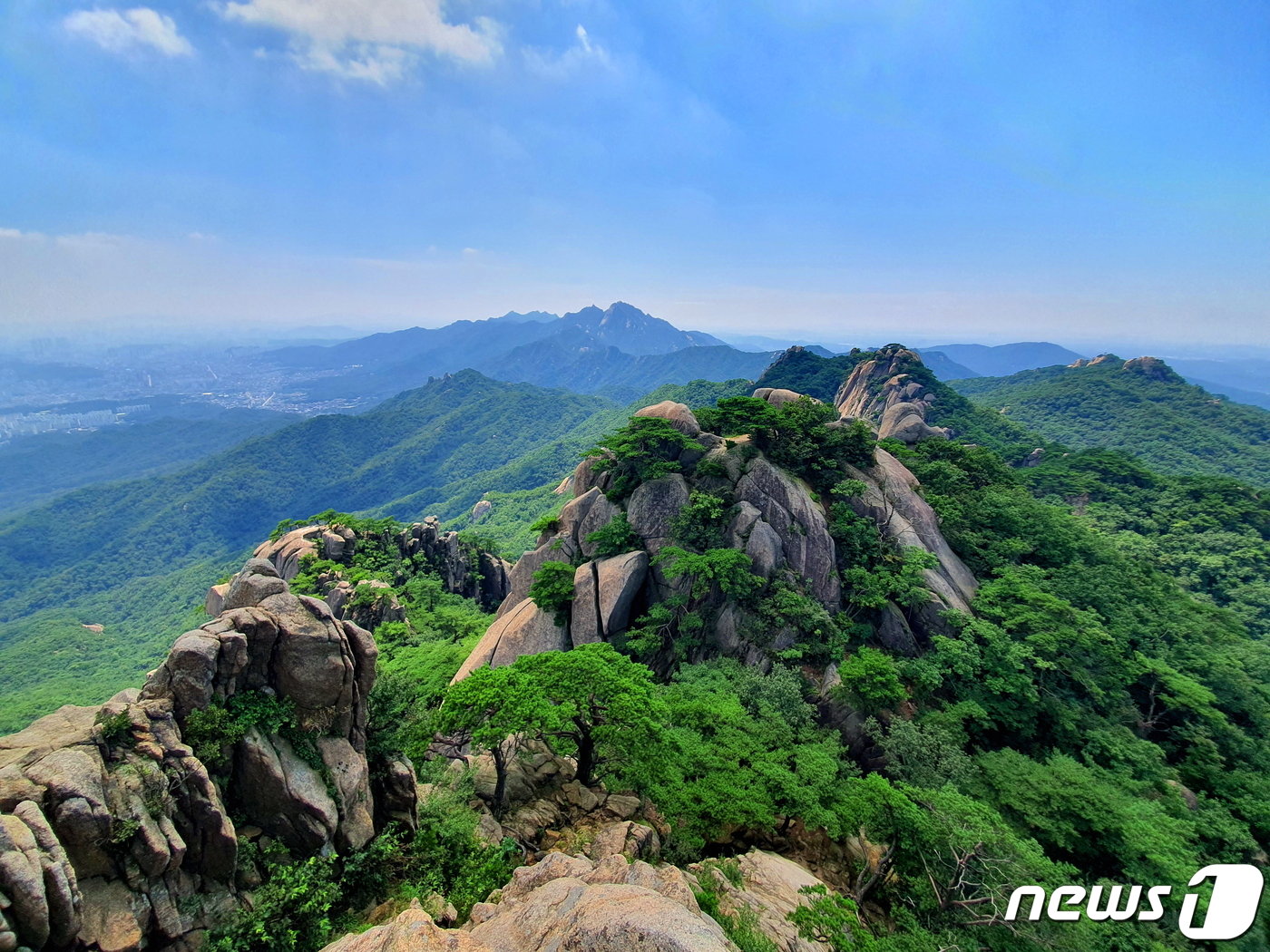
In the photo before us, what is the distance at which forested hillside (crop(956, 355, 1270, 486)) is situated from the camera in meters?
67.8

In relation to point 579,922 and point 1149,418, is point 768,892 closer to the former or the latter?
point 579,922

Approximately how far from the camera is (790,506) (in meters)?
25.0

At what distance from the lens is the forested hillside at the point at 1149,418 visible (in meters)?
67.8

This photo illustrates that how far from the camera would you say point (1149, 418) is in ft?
257

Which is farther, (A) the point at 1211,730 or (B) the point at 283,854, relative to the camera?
(A) the point at 1211,730

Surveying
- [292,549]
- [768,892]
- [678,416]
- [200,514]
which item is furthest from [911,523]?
[200,514]

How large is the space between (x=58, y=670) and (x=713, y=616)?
99.2 meters

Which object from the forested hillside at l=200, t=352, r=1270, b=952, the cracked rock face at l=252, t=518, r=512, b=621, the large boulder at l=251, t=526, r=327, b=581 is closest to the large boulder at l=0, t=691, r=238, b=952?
the forested hillside at l=200, t=352, r=1270, b=952

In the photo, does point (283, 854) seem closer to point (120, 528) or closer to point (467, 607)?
point (467, 607)

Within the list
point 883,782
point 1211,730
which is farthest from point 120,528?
point 1211,730

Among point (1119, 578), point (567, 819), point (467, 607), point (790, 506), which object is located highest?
point (790, 506)

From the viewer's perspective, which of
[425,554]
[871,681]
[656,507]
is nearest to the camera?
[871,681]

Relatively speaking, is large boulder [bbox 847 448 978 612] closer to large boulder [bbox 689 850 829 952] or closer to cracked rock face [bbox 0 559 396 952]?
large boulder [bbox 689 850 829 952]

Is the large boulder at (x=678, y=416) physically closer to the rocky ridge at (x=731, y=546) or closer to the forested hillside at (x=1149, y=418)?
the rocky ridge at (x=731, y=546)
